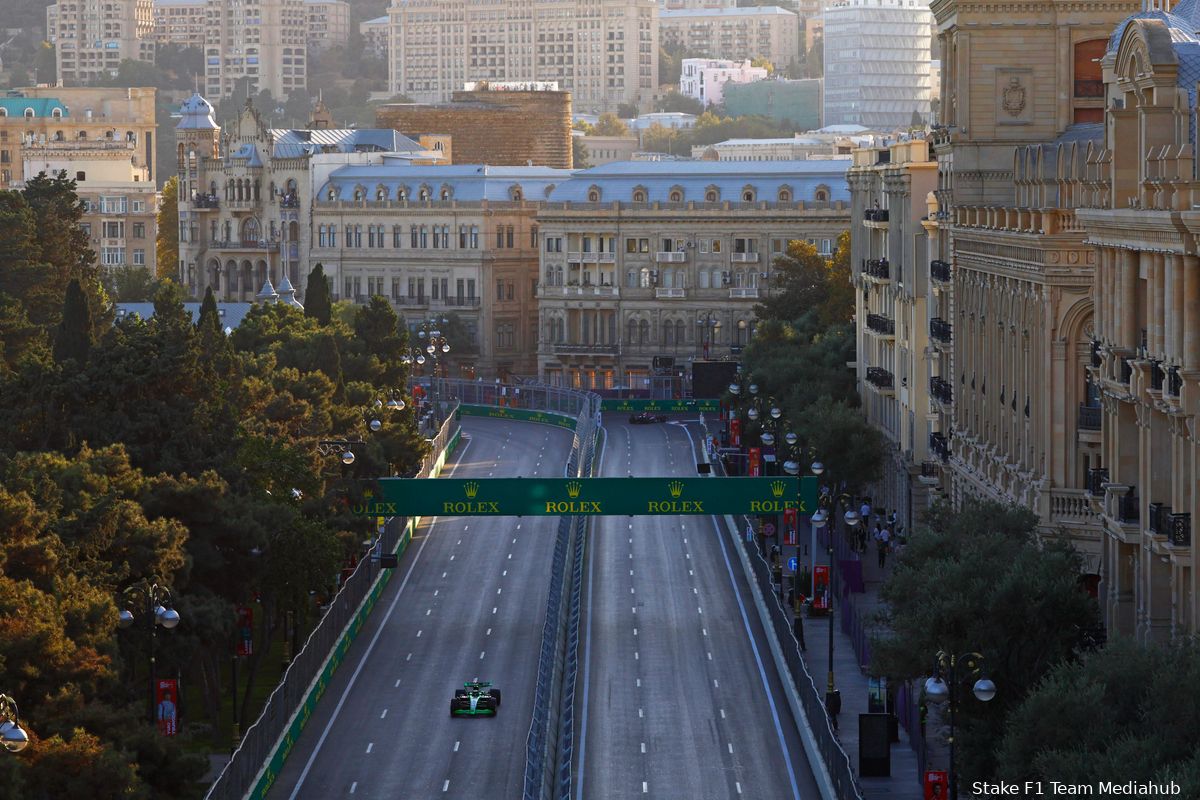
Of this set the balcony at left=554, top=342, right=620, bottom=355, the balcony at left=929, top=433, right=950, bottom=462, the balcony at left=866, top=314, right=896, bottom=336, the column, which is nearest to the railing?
the column

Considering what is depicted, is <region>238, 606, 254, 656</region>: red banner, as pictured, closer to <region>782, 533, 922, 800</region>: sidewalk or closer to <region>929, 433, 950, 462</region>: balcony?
<region>782, 533, 922, 800</region>: sidewalk

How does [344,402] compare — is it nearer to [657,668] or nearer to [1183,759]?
[657,668]

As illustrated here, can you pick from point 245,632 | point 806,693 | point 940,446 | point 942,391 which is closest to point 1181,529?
point 806,693

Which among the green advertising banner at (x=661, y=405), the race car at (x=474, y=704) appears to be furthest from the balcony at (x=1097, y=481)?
the green advertising banner at (x=661, y=405)

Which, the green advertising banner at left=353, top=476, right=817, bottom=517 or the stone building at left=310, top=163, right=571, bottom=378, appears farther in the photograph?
the stone building at left=310, top=163, right=571, bottom=378

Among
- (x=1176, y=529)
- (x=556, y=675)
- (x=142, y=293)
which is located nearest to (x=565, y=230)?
(x=142, y=293)

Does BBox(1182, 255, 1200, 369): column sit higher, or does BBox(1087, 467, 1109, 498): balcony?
BBox(1182, 255, 1200, 369): column

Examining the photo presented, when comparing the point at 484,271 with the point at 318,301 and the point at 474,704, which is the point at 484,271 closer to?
the point at 318,301

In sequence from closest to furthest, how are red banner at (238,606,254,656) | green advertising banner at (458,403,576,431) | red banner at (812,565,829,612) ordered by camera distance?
red banner at (238,606,254,656)
red banner at (812,565,829,612)
green advertising banner at (458,403,576,431)
